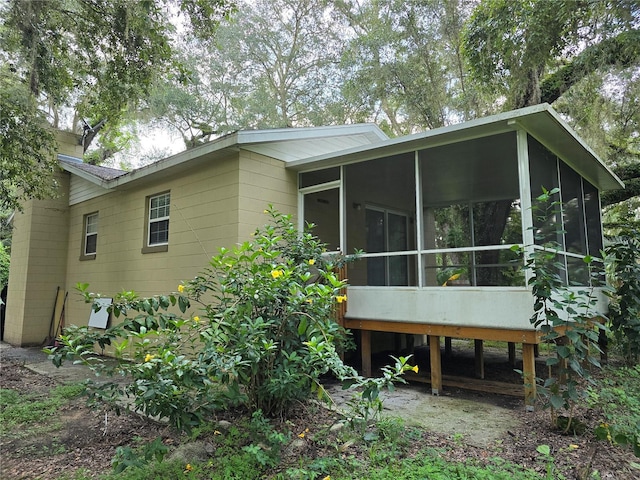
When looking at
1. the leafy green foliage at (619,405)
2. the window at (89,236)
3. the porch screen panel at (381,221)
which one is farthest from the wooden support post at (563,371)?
the window at (89,236)

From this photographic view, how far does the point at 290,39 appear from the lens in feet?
59.4

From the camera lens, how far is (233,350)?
2.95 metres

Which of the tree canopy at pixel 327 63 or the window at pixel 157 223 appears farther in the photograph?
the window at pixel 157 223

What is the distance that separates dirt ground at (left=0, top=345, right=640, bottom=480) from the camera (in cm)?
308

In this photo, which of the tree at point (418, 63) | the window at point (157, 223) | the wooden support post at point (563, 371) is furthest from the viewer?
the tree at point (418, 63)

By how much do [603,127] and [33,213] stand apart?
14.2 meters

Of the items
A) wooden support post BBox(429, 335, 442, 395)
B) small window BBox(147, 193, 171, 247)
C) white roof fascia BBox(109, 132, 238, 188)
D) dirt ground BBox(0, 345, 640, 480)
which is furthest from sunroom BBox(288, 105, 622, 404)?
small window BBox(147, 193, 171, 247)

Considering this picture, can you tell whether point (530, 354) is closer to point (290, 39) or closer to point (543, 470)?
point (543, 470)

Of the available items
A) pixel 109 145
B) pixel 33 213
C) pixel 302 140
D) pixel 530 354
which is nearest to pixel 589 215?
pixel 530 354

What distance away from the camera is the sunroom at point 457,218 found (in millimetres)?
4629

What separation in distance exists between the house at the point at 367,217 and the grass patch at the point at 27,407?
230 cm

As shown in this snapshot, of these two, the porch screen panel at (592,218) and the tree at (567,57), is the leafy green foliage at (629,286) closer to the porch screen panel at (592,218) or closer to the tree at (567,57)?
the porch screen panel at (592,218)

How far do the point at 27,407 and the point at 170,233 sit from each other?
11.0 feet

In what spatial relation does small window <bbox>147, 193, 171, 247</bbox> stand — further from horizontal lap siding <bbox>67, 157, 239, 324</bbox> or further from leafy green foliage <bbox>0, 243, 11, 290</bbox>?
leafy green foliage <bbox>0, 243, 11, 290</bbox>
